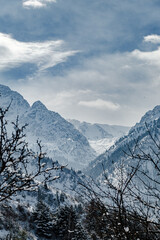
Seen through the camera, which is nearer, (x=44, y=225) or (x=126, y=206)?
(x=126, y=206)

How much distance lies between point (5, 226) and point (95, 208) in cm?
3569

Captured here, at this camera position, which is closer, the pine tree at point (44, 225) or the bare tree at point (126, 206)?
the bare tree at point (126, 206)

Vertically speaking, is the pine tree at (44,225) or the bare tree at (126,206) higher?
the bare tree at (126,206)

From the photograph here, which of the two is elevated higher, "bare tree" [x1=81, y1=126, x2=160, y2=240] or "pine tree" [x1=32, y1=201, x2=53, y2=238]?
"bare tree" [x1=81, y1=126, x2=160, y2=240]

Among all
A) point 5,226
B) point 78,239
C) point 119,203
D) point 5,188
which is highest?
point 5,188

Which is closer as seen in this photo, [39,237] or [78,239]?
[78,239]

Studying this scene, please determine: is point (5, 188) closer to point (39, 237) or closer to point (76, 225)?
point (76, 225)

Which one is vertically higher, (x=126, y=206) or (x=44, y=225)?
(x=126, y=206)

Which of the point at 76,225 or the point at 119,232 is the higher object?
the point at 119,232

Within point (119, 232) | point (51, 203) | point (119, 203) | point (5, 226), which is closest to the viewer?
point (119, 203)

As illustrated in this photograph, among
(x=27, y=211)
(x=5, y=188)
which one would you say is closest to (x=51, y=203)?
(x=27, y=211)

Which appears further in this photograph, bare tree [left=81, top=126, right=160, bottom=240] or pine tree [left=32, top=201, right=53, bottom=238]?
pine tree [left=32, top=201, right=53, bottom=238]

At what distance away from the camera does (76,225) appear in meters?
39.6

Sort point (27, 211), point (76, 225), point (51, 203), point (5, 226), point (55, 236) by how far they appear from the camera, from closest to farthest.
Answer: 1. point (5, 226)
2. point (76, 225)
3. point (55, 236)
4. point (27, 211)
5. point (51, 203)
